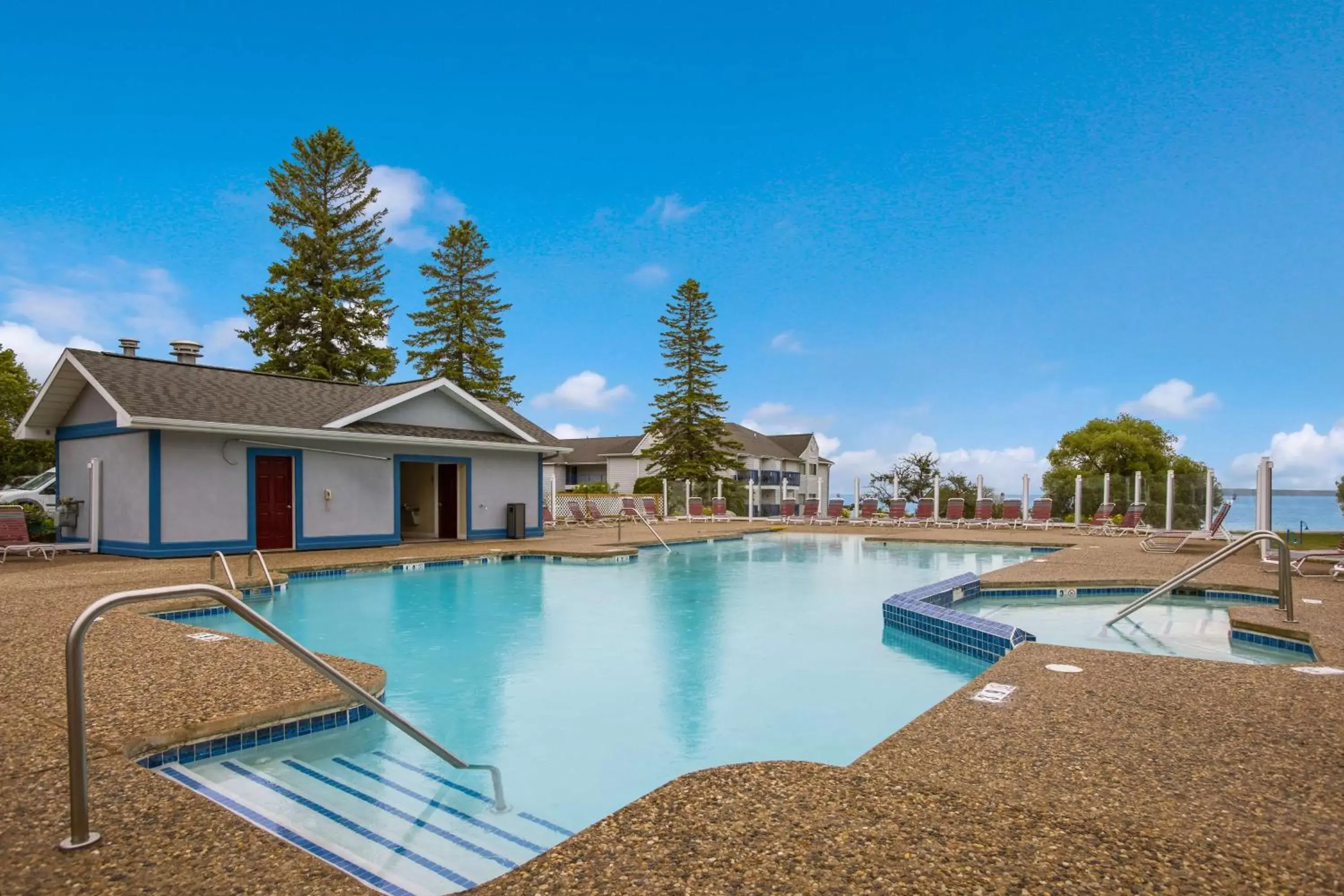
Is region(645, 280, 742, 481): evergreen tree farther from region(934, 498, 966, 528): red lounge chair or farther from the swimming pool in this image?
the swimming pool

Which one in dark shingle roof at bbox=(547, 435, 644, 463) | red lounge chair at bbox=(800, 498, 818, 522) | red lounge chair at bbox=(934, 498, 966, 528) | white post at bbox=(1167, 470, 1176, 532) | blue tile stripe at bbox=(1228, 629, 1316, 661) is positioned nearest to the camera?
blue tile stripe at bbox=(1228, 629, 1316, 661)

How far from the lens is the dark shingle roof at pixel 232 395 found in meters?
13.9

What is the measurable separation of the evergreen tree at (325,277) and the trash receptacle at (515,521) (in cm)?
1476

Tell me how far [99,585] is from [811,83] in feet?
66.7

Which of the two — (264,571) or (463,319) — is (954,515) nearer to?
(463,319)

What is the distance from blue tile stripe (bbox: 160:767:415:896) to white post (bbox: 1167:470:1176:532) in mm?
24607

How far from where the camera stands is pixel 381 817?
3.94m

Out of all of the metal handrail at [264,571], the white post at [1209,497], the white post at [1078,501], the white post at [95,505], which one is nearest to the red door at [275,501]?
the white post at [95,505]

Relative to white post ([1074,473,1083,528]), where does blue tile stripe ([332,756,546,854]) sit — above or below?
below

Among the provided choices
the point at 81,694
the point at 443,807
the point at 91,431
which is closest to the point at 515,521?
the point at 91,431

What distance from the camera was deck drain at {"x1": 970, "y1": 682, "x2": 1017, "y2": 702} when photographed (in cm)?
464

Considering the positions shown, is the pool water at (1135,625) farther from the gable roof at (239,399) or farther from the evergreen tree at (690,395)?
the evergreen tree at (690,395)

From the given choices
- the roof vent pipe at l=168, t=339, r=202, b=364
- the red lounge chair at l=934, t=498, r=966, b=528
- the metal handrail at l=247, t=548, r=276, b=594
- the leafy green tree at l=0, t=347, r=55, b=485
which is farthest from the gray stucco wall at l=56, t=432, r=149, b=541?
the red lounge chair at l=934, t=498, r=966, b=528

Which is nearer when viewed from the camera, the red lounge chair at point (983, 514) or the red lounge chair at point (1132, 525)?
the red lounge chair at point (1132, 525)
